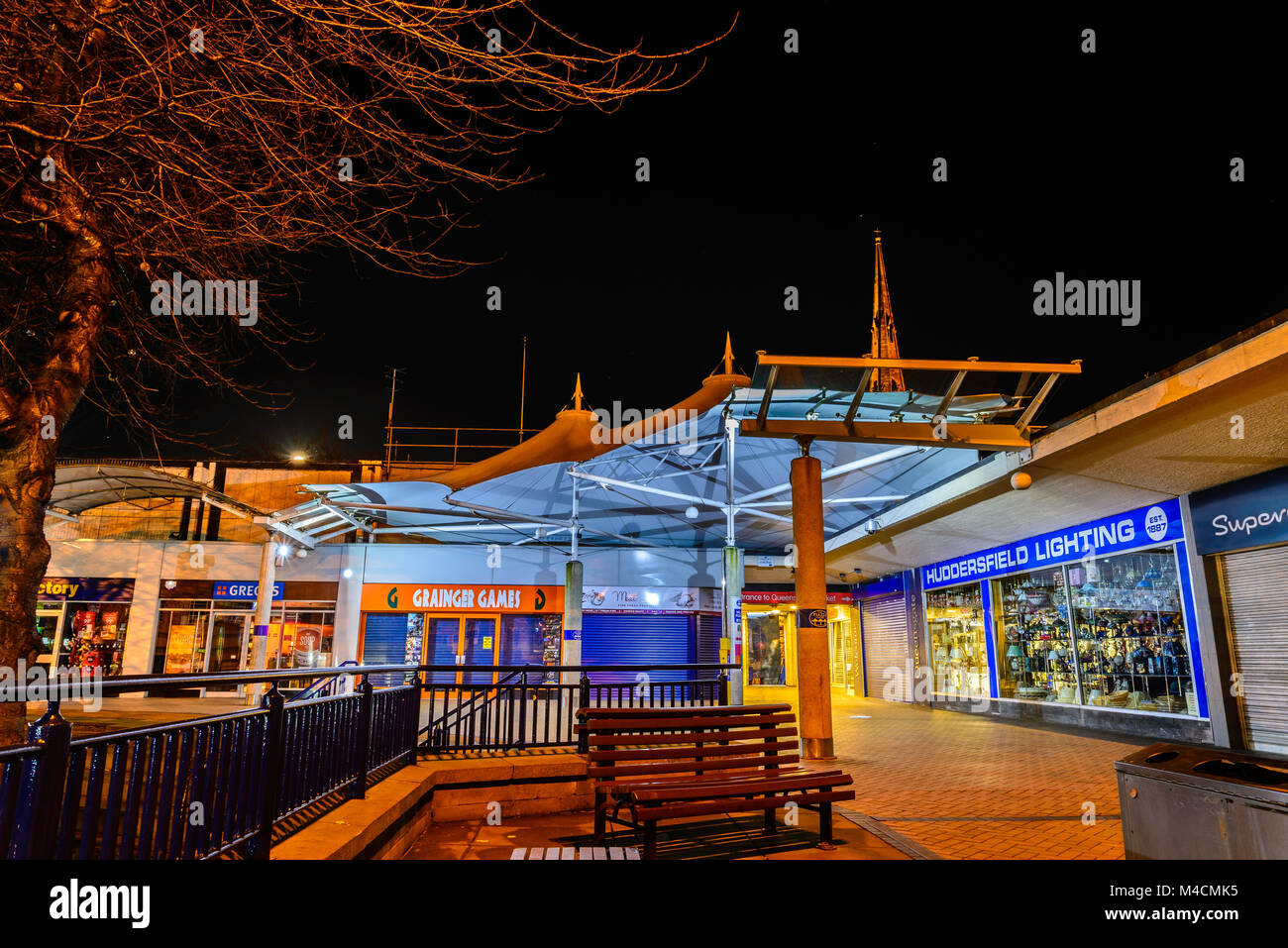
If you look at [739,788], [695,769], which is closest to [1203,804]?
[739,788]

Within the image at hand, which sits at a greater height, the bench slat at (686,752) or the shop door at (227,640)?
the shop door at (227,640)

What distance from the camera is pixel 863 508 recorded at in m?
20.6

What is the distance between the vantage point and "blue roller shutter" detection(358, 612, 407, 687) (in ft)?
75.1

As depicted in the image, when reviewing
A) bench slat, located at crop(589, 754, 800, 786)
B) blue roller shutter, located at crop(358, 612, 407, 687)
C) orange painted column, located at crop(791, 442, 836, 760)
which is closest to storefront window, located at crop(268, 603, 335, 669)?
blue roller shutter, located at crop(358, 612, 407, 687)

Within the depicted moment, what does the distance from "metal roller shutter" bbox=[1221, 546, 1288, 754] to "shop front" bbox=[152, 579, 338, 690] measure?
21493mm

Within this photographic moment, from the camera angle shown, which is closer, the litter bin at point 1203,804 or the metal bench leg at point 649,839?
the litter bin at point 1203,804

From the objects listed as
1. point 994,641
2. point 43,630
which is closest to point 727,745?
point 994,641

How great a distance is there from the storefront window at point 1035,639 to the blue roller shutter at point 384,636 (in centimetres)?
1634

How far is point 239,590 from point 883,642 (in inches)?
758

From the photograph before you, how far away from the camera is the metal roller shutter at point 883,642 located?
816 inches

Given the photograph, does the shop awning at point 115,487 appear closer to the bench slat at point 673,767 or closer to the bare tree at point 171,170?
the bare tree at point 171,170

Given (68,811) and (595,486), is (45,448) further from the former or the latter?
(595,486)

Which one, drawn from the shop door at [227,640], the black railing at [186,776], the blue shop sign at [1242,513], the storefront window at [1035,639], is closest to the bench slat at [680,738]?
the black railing at [186,776]

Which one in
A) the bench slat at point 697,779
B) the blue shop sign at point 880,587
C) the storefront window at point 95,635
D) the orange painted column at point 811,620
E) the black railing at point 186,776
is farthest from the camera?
the storefront window at point 95,635
